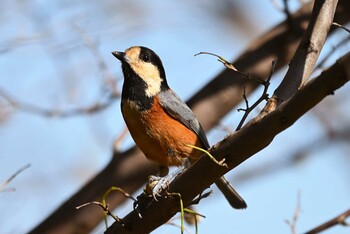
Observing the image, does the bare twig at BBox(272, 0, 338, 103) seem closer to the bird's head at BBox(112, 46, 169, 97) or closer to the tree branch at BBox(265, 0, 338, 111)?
the tree branch at BBox(265, 0, 338, 111)

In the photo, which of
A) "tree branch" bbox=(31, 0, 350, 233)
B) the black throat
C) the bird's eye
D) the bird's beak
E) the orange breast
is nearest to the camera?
the orange breast

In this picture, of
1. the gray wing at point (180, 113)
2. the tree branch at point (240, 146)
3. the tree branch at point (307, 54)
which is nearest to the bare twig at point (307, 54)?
the tree branch at point (307, 54)

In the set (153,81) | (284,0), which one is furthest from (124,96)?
(284,0)

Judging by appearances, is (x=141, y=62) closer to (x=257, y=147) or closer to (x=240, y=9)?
(x=257, y=147)

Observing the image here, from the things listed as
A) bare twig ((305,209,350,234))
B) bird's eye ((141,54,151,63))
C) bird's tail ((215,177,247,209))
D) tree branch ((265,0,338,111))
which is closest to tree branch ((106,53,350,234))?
tree branch ((265,0,338,111))

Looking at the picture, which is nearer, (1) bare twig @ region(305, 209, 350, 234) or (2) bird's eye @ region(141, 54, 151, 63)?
(1) bare twig @ region(305, 209, 350, 234)

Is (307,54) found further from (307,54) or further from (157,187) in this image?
(157,187)

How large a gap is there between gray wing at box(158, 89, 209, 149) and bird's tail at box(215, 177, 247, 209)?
52 centimetres

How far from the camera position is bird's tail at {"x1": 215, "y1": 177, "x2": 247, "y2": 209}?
5688mm

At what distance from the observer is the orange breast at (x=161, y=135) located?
5066 millimetres

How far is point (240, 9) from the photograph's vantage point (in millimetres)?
11109

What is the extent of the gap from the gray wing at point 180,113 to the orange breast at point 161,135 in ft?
0.13

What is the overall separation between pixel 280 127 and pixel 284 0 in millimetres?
3639

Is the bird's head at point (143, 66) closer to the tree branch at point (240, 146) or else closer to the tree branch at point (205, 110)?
the tree branch at point (205, 110)
